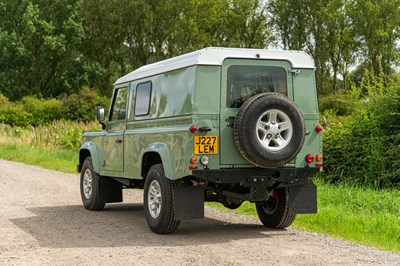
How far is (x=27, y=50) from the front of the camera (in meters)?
58.1

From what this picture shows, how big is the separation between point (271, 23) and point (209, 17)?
212 inches

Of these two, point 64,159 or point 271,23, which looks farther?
point 271,23

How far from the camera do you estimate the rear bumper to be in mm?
9031

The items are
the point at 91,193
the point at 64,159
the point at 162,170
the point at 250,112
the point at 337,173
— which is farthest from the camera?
the point at 64,159

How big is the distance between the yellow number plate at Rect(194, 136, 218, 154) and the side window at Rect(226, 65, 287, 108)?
0.53 meters

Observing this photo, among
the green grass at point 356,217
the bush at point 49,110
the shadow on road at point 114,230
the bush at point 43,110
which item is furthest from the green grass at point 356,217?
the bush at point 43,110

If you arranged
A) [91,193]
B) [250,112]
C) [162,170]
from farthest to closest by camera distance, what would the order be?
[91,193]
[162,170]
[250,112]

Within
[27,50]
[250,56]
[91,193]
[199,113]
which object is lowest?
[91,193]

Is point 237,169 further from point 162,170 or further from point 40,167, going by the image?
point 40,167

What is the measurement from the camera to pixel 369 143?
51.3ft

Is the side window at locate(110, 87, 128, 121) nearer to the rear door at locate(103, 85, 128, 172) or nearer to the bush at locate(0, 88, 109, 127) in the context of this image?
the rear door at locate(103, 85, 128, 172)

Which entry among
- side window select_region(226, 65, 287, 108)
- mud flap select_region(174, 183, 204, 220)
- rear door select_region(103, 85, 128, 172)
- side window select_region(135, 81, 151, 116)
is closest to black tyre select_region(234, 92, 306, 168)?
side window select_region(226, 65, 287, 108)

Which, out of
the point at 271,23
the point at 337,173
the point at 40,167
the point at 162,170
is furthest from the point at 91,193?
the point at 271,23

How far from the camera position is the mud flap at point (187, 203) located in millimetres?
9188
